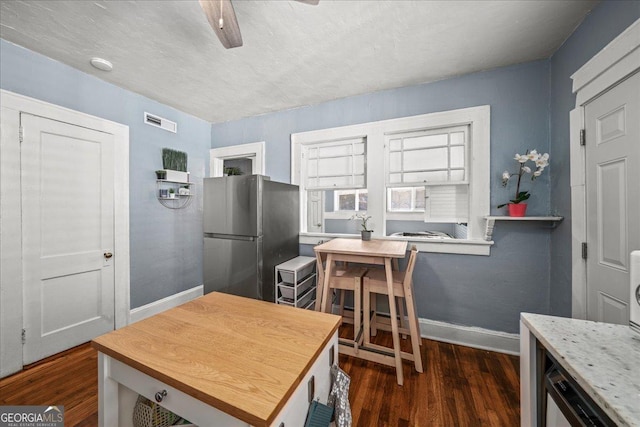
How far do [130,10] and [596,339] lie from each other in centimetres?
302

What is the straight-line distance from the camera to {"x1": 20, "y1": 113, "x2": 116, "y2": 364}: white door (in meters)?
1.92

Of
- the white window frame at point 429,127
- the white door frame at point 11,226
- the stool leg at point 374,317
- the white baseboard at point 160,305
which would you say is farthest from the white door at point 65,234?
the stool leg at point 374,317

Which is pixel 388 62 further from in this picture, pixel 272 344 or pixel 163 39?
pixel 272 344

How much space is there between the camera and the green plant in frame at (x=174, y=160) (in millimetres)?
2896

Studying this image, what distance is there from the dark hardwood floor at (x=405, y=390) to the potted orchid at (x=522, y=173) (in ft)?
4.39

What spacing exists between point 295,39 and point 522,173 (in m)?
2.25

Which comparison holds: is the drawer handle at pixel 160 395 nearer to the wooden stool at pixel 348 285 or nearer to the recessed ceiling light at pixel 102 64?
the wooden stool at pixel 348 285

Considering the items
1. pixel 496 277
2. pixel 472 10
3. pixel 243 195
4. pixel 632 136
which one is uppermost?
pixel 472 10

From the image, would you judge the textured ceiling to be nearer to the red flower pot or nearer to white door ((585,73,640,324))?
white door ((585,73,640,324))

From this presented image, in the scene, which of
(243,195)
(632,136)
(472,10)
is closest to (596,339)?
(632,136)

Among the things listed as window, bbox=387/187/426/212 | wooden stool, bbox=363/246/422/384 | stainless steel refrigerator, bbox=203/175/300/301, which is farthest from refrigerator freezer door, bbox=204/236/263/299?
window, bbox=387/187/426/212

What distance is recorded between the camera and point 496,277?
216 cm

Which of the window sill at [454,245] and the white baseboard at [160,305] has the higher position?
the window sill at [454,245]

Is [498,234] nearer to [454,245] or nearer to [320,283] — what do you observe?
[454,245]
